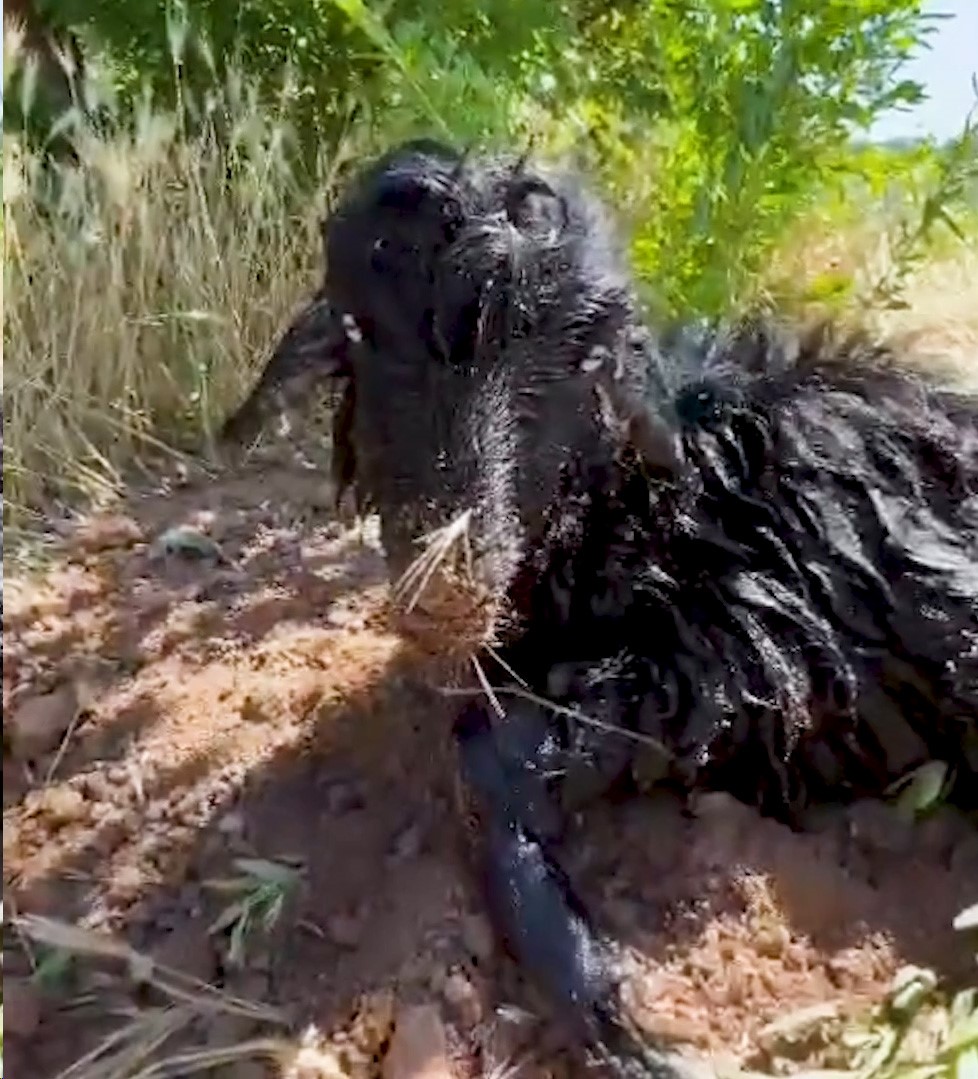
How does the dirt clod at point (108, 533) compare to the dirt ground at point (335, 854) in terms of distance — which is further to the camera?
the dirt clod at point (108, 533)

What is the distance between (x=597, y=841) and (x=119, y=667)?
8.6 inches

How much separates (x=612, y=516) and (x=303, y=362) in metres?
0.13

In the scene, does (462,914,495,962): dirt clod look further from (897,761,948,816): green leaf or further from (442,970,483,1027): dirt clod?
(897,761,948,816): green leaf

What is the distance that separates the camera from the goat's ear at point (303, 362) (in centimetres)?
61

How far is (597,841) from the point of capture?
65 centimetres

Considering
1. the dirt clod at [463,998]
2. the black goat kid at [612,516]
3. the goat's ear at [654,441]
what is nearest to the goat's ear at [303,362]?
the black goat kid at [612,516]

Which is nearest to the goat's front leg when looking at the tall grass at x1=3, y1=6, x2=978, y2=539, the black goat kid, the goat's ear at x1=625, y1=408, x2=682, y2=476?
the black goat kid

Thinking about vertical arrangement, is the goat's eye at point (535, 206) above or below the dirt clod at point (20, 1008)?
Result: above

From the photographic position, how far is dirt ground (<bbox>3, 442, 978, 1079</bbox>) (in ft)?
1.94

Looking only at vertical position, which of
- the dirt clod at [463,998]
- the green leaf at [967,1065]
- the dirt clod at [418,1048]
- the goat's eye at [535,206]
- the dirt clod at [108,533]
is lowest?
the dirt clod at [418,1048]

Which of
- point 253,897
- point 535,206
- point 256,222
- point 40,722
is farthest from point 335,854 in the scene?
point 256,222

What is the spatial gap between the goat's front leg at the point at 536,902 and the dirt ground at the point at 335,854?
0.01 m

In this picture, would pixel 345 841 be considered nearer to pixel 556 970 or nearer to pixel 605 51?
pixel 556 970

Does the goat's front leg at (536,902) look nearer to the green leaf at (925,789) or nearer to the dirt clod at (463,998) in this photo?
the dirt clod at (463,998)
